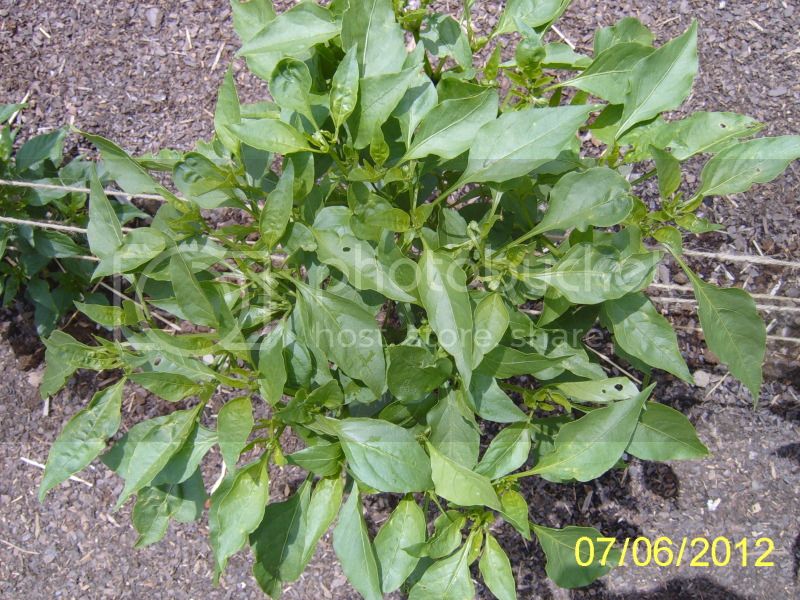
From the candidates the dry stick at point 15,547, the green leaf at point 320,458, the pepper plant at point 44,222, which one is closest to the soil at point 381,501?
A: the dry stick at point 15,547

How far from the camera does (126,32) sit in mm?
2533

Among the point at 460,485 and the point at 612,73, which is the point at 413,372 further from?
the point at 612,73

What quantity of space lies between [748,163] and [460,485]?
2.95 ft

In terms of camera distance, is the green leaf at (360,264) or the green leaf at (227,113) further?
the green leaf at (227,113)

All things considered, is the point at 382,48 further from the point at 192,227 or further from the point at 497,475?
the point at 497,475

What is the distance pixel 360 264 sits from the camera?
1263 mm

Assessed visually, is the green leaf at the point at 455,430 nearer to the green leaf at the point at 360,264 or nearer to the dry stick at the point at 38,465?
the green leaf at the point at 360,264

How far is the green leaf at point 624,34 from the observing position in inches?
60.6

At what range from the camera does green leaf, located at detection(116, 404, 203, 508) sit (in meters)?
1.34

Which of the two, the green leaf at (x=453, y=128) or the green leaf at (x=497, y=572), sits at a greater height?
the green leaf at (x=453, y=128)

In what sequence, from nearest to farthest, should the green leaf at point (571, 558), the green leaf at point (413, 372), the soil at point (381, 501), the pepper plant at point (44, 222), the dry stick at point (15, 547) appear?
the green leaf at point (413, 372), the green leaf at point (571, 558), the pepper plant at point (44, 222), the soil at point (381, 501), the dry stick at point (15, 547)

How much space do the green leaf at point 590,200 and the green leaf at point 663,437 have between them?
44 cm

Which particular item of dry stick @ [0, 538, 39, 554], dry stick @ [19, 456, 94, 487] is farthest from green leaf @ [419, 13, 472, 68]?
dry stick @ [0, 538, 39, 554]

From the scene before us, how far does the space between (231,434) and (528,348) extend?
2.18 feet
